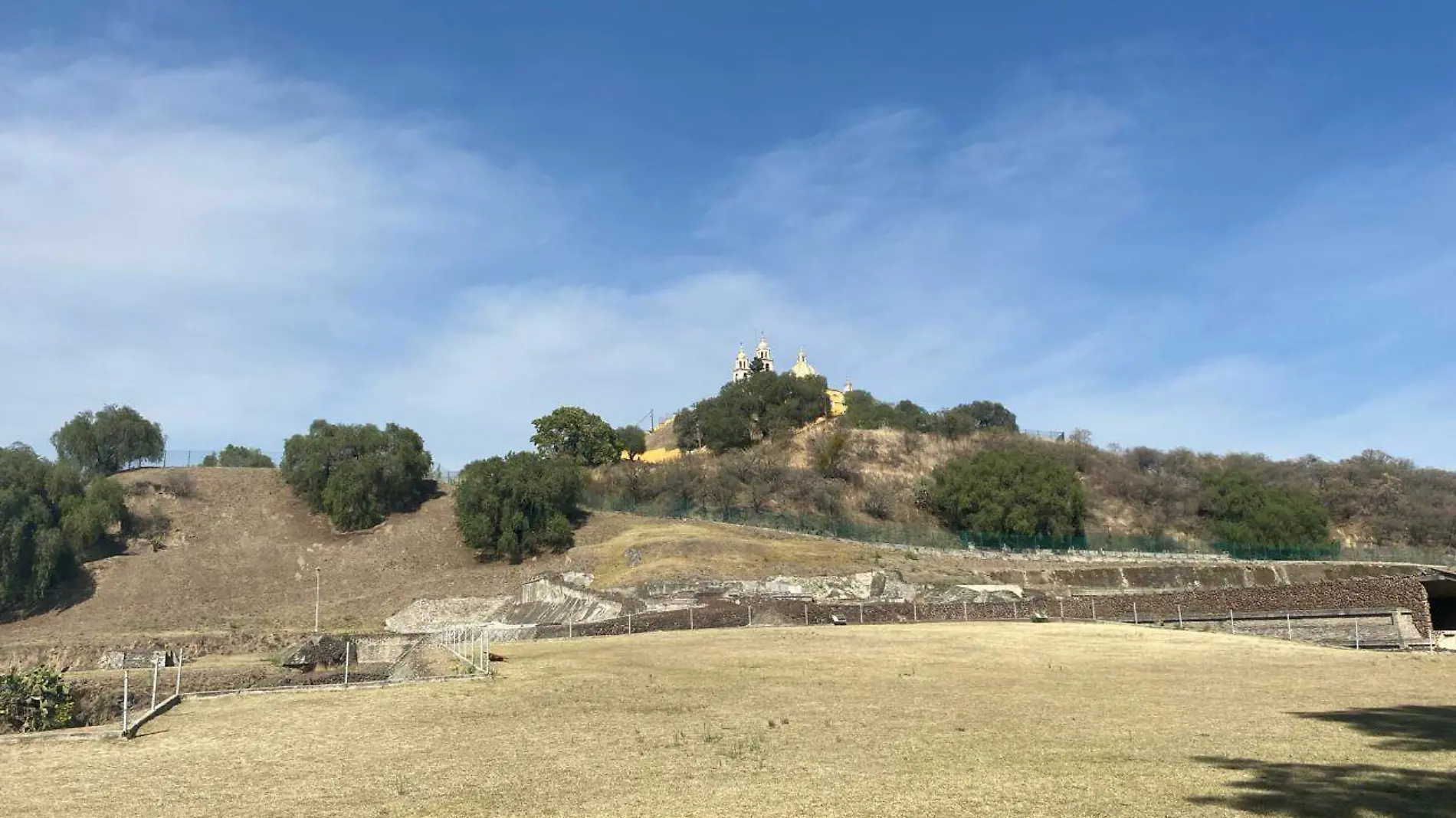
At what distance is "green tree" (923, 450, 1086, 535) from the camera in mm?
83875

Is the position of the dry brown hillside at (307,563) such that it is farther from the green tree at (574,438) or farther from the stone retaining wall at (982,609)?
the green tree at (574,438)

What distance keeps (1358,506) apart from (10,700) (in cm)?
12098

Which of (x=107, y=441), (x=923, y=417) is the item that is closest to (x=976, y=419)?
(x=923, y=417)

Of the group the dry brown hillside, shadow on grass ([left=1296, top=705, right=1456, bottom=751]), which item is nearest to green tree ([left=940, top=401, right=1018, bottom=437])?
the dry brown hillside

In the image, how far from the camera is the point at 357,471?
8694 cm

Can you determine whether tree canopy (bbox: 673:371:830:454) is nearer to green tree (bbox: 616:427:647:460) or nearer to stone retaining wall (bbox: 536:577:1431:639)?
green tree (bbox: 616:427:647:460)

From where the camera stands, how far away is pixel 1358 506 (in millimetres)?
108812

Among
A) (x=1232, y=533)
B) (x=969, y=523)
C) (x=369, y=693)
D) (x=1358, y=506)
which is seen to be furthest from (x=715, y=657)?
(x=1358, y=506)

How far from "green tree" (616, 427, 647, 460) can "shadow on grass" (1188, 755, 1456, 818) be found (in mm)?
123824

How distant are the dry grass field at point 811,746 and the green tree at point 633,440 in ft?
357

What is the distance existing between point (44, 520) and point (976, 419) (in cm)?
11565

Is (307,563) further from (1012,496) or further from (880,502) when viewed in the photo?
(1012,496)

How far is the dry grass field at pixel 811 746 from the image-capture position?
42.7ft

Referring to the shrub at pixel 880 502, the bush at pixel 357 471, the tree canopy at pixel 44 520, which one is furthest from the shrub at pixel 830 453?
the tree canopy at pixel 44 520
